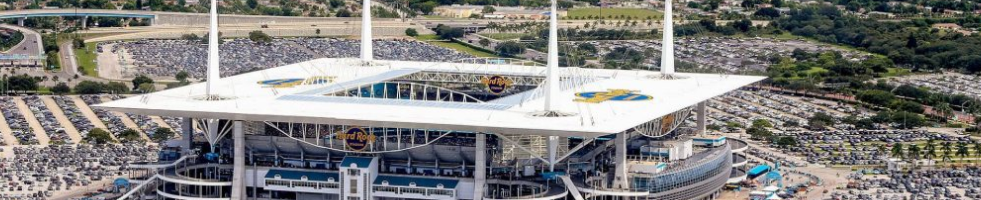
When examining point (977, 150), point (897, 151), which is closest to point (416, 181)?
point (897, 151)

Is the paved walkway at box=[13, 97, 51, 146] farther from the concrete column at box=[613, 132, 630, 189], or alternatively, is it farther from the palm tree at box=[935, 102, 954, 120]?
the palm tree at box=[935, 102, 954, 120]

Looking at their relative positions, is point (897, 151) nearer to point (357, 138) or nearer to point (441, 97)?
point (441, 97)

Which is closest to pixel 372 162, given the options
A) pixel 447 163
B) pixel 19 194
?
pixel 447 163

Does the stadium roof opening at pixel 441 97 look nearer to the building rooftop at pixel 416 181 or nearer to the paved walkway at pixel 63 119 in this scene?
the building rooftop at pixel 416 181

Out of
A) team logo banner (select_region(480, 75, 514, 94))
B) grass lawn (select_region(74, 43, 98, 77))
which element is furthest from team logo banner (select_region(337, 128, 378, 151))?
grass lawn (select_region(74, 43, 98, 77))

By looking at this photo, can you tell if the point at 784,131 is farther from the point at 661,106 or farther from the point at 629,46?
the point at 629,46

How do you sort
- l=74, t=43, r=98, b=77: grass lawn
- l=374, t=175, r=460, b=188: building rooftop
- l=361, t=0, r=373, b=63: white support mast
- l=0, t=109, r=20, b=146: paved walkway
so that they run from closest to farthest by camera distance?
l=374, t=175, r=460, b=188: building rooftop
l=361, t=0, r=373, b=63: white support mast
l=0, t=109, r=20, b=146: paved walkway
l=74, t=43, r=98, b=77: grass lawn
